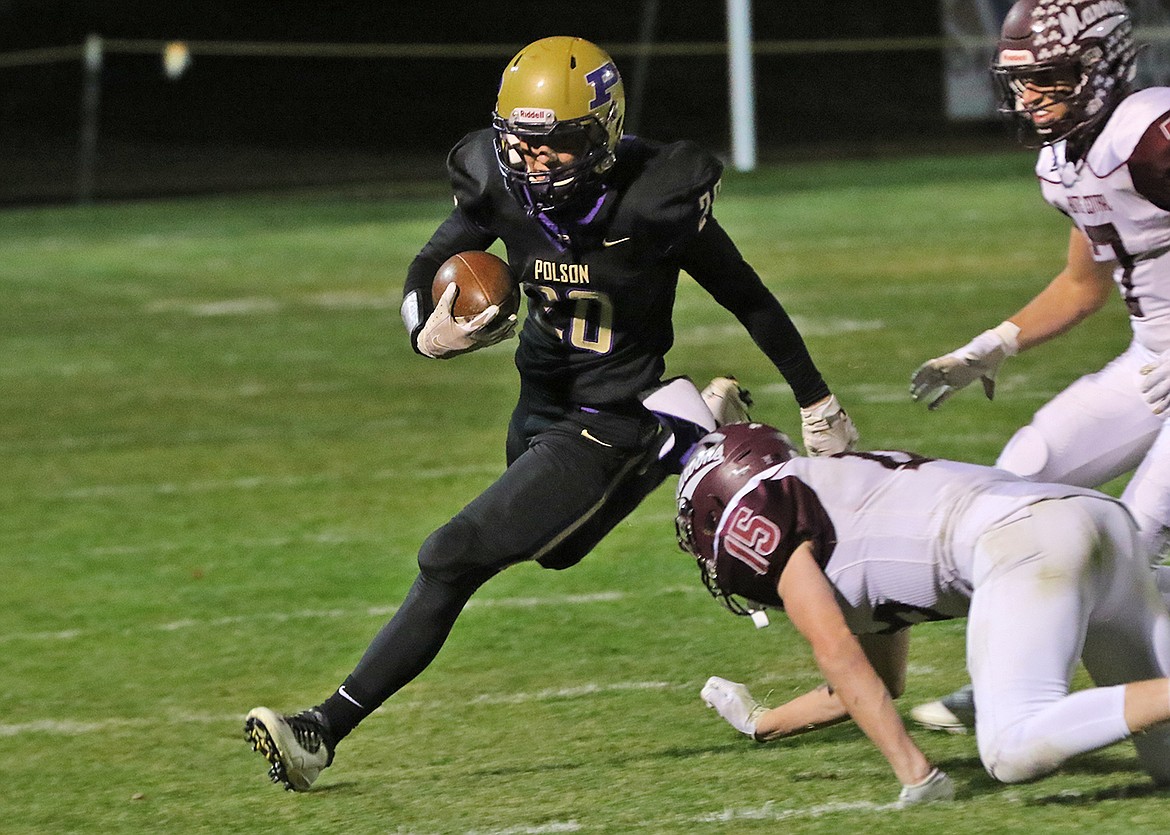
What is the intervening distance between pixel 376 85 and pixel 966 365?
22.0m

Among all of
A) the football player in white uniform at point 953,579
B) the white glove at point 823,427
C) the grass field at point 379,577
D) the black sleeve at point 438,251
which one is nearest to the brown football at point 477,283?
the black sleeve at point 438,251

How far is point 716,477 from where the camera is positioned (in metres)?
3.56

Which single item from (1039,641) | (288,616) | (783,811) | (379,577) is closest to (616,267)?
(783,811)

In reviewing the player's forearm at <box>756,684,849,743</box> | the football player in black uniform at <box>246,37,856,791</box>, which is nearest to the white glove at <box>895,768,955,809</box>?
the player's forearm at <box>756,684,849,743</box>

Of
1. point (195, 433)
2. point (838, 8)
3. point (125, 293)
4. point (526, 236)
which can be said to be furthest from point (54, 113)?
point (526, 236)

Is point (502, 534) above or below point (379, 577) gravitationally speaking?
above

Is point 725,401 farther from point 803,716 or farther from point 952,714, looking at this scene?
point 952,714

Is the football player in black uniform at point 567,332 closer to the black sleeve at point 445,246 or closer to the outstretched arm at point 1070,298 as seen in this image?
the black sleeve at point 445,246

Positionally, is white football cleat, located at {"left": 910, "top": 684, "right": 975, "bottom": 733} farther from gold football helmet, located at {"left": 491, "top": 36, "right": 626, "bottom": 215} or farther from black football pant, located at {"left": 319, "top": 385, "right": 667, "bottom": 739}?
gold football helmet, located at {"left": 491, "top": 36, "right": 626, "bottom": 215}

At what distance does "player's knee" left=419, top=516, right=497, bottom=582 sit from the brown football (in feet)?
1.56

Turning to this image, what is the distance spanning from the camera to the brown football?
4.13 meters

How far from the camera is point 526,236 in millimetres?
4301

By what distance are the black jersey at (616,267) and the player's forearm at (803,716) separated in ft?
2.62

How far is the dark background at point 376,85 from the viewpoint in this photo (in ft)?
74.2
